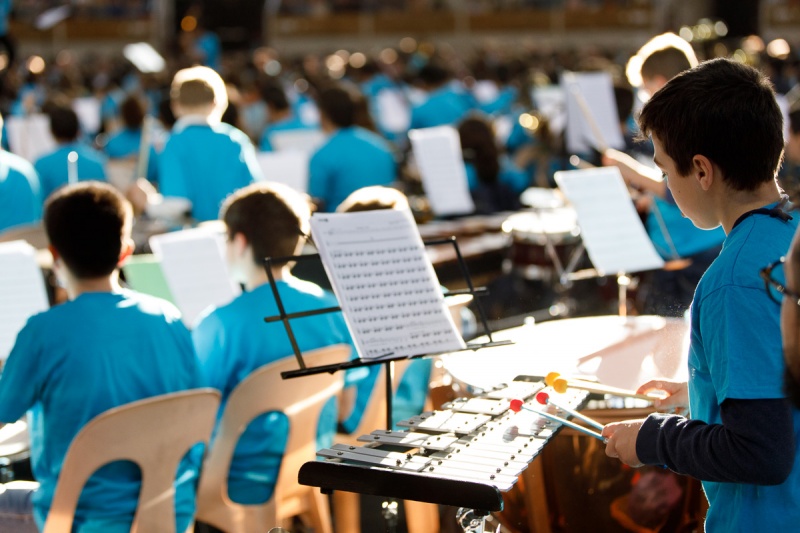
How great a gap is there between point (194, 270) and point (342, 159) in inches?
100

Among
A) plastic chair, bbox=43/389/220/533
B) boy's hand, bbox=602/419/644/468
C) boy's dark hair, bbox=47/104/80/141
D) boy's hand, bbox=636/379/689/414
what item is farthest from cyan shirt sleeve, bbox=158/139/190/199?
boy's hand, bbox=602/419/644/468

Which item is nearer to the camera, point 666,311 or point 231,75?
point 666,311

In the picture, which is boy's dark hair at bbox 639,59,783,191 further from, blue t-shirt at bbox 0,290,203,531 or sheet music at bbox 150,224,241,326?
sheet music at bbox 150,224,241,326

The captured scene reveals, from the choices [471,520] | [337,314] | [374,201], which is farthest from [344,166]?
[471,520]

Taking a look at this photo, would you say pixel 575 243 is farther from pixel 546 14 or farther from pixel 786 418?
pixel 546 14

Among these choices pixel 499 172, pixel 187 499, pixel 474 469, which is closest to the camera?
pixel 474 469

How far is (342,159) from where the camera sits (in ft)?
20.6

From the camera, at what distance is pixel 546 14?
2055 centimetres

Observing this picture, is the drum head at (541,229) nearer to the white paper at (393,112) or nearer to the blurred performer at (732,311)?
the blurred performer at (732,311)

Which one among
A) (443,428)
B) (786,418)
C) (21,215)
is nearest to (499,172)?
(21,215)

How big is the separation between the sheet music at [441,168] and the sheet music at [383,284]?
3.47 meters

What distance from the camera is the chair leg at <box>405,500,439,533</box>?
3.23 m

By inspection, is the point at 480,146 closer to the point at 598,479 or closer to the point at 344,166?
the point at 344,166

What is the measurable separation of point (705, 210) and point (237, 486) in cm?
173
